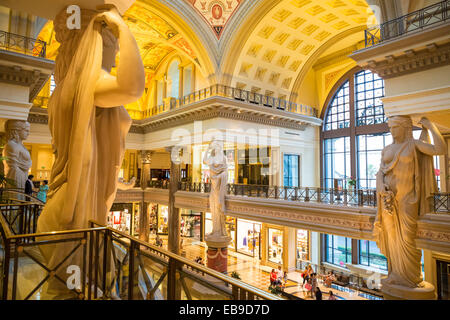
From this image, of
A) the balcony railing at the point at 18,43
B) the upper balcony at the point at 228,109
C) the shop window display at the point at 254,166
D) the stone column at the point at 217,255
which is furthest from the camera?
the shop window display at the point at 254,166

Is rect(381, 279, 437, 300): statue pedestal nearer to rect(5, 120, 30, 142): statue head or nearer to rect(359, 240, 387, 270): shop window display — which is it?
rect(359, 240, 387, 270): shop window display

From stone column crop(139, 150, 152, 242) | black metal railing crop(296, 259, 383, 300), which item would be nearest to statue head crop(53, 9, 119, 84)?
black metal railing crop(296, 259, 383, 300)

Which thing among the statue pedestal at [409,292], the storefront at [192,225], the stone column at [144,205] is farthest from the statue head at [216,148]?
the storefront at [192,225]

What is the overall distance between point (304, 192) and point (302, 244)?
5.65 meters

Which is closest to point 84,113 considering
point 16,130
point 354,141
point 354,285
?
point 16,130

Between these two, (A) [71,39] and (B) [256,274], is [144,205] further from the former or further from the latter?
(A) [71,39]

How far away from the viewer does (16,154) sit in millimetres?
7395

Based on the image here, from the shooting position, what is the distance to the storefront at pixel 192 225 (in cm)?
2055

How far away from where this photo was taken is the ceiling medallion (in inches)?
512

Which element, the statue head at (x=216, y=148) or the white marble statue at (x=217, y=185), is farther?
the statue head at (x=216, y=148)

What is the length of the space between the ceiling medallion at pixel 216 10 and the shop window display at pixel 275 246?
36.9 ft

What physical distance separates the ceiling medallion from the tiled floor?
12.0 metres

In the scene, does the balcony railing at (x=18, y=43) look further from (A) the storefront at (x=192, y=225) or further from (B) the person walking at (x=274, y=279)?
(A) the storefront at (x=192, y=225)

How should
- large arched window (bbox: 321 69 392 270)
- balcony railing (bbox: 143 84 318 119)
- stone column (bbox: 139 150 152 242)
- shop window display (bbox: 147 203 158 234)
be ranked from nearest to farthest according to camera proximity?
balcony railing (bbox: 143 84 318 119)
large arched window (bbox: 321 69 392 270)
stone column (bbox: 139 150 152 242)
shop window display (bbox: 147 203 158 234)
